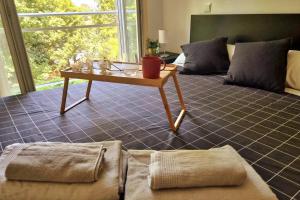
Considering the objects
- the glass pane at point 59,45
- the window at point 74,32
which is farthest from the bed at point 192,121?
the glass pane at point 59,45

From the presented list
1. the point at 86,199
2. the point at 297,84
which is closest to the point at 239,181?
the point at 86,199

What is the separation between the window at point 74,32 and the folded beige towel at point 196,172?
2.77 metres

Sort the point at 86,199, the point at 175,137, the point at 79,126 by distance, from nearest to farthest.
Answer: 1. the point at 86,199
2. the point at 175,137
3. the point at 79,126

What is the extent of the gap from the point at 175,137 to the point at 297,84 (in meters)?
1.42

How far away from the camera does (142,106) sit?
6.72 feet

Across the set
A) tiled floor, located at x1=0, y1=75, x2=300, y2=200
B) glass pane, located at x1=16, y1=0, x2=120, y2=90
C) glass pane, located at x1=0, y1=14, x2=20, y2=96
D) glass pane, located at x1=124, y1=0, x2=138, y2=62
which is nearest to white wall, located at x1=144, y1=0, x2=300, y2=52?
glass pane, located at x1=124, y1=0, x2=138, y2=62

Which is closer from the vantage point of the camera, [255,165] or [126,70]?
[255,165]

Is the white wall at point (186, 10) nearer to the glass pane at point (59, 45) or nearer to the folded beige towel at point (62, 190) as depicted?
the glass pane at point (59, 45)

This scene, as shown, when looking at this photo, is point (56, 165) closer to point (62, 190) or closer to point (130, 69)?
point (62, 190)

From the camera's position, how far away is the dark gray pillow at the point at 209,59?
2.69 meters

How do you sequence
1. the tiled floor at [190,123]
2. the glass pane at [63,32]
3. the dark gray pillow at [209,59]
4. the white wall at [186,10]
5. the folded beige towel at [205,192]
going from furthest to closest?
the glass pane at [63,32] < the dark gray pillow at [209,59] < the white wall at [186,10] < the tiled floor at [190,123] < the folded beige towel at [205,192]

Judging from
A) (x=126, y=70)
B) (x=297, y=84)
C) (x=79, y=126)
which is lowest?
(x=79, y=126)

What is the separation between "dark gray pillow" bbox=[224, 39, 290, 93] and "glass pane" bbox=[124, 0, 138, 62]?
1742 mm

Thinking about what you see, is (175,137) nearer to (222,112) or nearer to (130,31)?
(222,112)
